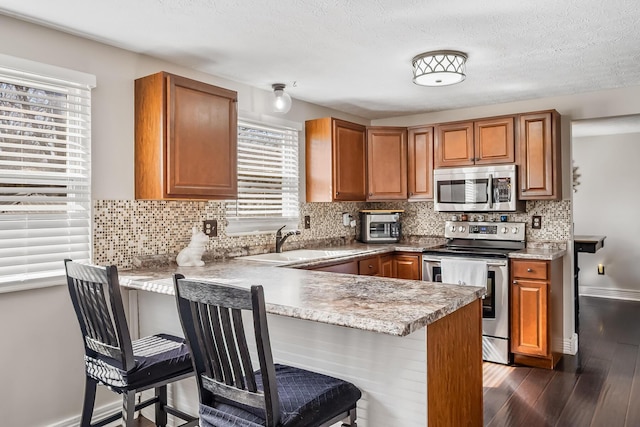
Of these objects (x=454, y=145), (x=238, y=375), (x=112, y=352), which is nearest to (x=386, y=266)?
(x=454, y=145)

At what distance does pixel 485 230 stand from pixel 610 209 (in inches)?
111

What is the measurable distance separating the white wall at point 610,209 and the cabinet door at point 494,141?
2.92 m

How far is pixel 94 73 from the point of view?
8.71ft

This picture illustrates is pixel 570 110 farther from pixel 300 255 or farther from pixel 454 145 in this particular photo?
pixel 300 255

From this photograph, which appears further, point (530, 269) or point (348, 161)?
point (348, 161)

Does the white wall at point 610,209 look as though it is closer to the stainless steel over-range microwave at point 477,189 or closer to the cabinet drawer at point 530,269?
the stainless steel over-range microwave at point 477,189

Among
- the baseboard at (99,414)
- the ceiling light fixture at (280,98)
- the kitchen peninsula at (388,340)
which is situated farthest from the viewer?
the ceiling light fixture at (280,98)

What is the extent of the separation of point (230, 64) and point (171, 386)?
2.07m

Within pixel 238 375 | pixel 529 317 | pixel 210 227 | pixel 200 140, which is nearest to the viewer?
pixel 238 375

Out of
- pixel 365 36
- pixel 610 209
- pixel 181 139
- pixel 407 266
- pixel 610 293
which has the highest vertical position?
pixel 365 36

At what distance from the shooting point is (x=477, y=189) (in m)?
4.18

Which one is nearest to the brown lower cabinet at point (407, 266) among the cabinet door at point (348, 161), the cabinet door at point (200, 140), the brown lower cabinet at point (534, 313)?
the cabinet door at point (348, 161)

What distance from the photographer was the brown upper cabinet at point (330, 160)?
4.10 m

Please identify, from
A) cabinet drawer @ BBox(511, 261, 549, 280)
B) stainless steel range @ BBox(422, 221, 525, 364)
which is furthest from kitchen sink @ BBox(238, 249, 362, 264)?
cabinet drawer @ BBox(511, 261, 549, 280)
